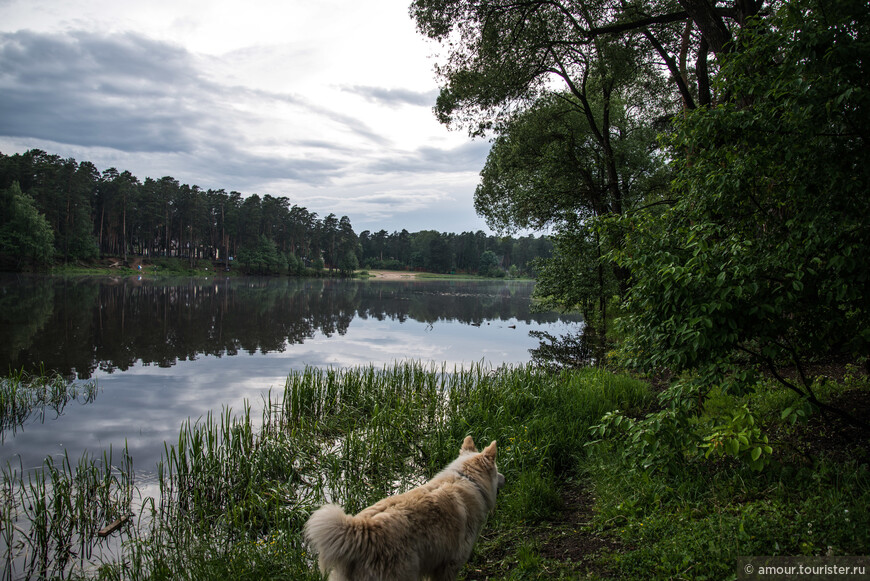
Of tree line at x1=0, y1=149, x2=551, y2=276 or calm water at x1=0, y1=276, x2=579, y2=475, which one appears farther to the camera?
tree line at x1=0, y1=149, x2=551, y2=276

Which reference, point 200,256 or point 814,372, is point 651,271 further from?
point 200,256

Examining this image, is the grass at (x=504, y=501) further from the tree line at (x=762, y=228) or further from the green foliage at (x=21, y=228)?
the green foliage at (x=21, y=228)

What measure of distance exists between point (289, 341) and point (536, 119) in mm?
15780

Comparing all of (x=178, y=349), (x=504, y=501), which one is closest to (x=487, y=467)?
(x=504, y=501)

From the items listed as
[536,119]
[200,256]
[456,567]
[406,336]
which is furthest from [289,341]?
[200,256]

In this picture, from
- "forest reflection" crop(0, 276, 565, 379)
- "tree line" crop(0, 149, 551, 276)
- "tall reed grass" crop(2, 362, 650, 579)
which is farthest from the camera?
"tree line" crop(0, 149, 551, 276)

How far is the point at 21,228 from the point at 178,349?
60.8m

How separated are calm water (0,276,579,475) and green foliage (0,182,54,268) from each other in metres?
31.5

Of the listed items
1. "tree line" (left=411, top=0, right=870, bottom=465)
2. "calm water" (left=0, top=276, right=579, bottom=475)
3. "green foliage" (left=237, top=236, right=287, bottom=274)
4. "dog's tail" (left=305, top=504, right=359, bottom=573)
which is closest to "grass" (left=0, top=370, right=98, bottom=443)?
"calm water" (left=0, top=276, right=579, bottom=475)

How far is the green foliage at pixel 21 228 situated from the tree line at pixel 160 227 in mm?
128

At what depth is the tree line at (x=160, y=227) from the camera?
6288cm

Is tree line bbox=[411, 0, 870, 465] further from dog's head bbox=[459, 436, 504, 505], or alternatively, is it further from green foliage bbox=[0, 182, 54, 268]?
green foliage bbox=[0, 182, 54, 268]

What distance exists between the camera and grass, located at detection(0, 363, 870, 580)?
3639 mm

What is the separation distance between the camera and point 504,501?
A: 18.4 ft
